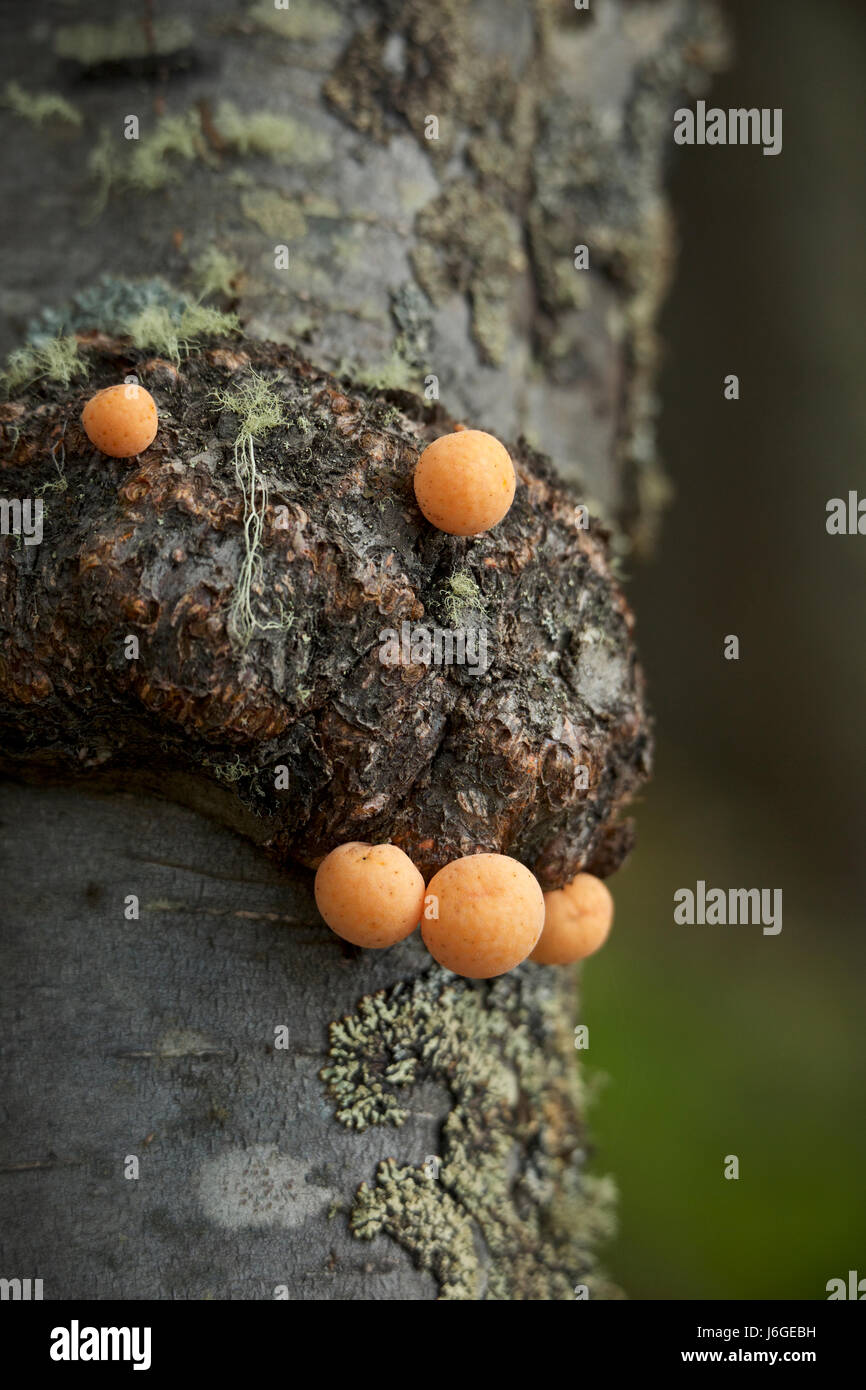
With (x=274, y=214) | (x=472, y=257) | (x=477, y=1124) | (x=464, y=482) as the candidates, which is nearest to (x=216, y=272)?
(x=274, y=214)

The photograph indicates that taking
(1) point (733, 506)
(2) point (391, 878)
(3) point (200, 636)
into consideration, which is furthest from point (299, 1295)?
(1) point (733, 506)

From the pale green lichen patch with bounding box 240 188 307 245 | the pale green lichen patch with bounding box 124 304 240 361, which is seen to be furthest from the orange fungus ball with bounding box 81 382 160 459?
the pale green lichen patch with bounding box 240 188 307 245

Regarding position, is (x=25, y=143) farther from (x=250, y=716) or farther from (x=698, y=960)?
(x=698, y=960)

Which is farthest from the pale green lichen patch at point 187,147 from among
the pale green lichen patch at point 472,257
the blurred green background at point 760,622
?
the blurred green background at point 760,622

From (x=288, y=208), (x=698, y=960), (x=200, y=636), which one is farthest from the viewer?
(x=698, y=960)

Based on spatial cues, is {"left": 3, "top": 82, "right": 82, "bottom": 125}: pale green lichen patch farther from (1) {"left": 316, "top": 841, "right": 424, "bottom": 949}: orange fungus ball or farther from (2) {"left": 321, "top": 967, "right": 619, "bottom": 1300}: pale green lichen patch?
(2) {"left": 321, "top": 967, "right": 619, "bottom": 1300}: pale green lichen patch

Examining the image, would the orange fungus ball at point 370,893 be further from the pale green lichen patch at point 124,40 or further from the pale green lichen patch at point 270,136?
the pale green lichen patch at point 124,40

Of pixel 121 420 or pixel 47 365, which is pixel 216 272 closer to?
pixel 47 365
